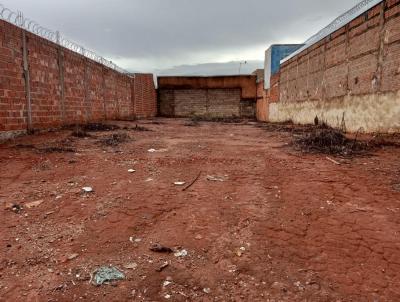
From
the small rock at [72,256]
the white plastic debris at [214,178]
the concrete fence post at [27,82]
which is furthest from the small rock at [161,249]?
the concrete fence post at [27,82]

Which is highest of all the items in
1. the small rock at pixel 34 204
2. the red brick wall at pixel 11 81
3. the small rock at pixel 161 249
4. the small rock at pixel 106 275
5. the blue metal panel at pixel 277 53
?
the blue metal panel at pixel 277 53

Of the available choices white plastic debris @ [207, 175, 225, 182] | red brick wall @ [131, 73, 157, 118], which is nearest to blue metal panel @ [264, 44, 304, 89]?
red brick wall @ [131, 73, 157, 118]

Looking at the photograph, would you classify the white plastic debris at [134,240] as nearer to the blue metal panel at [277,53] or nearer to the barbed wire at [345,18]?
the barbed wire at [345,18]

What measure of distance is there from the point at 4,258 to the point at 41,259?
0.27 metres

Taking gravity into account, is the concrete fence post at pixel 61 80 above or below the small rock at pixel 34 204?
above

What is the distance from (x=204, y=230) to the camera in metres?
2.73

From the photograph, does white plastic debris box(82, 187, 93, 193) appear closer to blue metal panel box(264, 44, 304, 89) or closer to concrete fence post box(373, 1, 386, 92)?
concrete fence post box(373, 1, 386, 92)

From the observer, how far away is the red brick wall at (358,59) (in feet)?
23.0

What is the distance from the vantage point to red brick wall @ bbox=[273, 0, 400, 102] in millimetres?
6996

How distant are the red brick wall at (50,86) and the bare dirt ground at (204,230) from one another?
7.40 ft

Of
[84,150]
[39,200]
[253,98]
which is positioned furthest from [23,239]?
[253,98]

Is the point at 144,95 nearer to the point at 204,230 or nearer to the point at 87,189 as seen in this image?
the point at 87,189

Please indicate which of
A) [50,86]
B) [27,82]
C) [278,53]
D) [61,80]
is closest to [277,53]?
[278,53]

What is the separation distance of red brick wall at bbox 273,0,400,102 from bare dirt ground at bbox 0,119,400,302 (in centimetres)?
359
